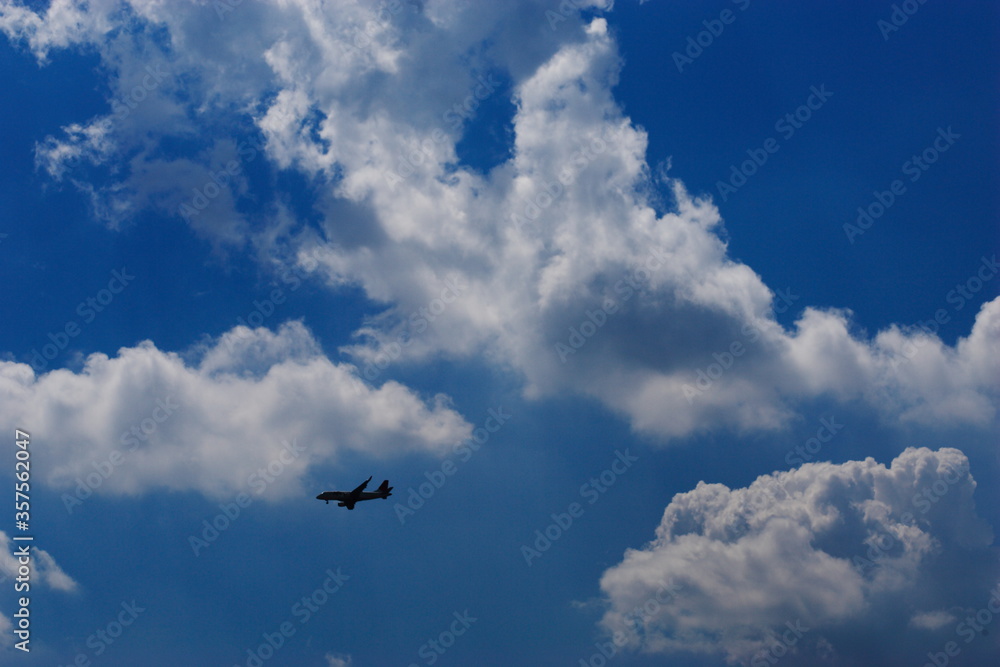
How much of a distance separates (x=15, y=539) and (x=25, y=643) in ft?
62.6

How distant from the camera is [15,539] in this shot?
150625 millimetres

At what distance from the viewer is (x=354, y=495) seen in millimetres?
186500

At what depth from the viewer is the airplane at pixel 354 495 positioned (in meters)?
186

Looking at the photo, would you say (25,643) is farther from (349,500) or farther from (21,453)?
(349,500)

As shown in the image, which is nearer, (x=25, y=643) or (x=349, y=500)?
(x=25, y=643)

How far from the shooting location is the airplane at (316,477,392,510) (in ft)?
609

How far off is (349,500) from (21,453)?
63.7 m

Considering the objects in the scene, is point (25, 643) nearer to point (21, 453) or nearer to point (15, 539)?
point (15, 539)

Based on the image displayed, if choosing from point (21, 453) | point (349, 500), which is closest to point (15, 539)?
point (21, 453)

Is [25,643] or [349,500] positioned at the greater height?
[349,500]

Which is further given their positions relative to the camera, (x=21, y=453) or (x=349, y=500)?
(x=349, y=500)

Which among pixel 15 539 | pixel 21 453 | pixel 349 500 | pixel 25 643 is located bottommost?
pixel 25 643

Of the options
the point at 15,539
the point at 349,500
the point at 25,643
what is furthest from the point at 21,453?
the point at 349,500

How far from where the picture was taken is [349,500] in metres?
187
